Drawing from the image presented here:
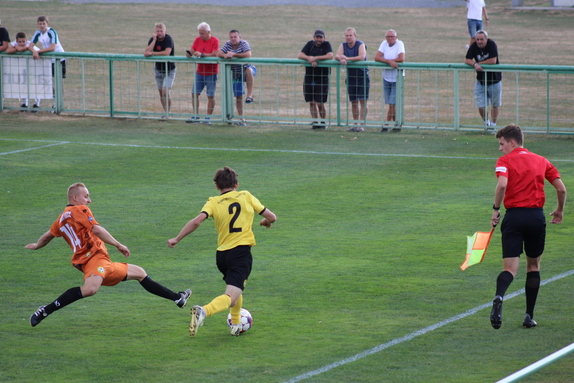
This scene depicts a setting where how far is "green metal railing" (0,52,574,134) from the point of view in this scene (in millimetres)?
18562

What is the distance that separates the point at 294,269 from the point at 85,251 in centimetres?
266

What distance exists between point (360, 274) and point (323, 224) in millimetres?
2331

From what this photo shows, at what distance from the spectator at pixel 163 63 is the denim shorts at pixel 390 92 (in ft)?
15.7

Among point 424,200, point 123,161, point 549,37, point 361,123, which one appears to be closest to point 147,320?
point 424,200

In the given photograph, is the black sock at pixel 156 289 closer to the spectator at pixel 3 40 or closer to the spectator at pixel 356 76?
the spectator at pixel 356 76

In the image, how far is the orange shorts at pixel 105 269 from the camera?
7934mm

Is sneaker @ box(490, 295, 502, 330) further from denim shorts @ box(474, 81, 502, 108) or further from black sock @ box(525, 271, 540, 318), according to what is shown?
denim shorts @ box(474, 81, 502, 108)

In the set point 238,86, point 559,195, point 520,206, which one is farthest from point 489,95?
point 520,206

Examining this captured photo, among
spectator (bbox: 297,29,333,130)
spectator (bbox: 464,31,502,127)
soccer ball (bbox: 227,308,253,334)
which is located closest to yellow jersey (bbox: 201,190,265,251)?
soccer ball (bbox: 227,308,253,334)

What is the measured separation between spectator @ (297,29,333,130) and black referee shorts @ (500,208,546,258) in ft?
38.4

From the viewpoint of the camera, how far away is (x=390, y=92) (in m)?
19.0

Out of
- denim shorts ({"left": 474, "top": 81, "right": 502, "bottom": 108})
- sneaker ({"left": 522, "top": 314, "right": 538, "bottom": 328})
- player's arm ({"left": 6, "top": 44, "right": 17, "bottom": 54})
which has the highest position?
player's arm ({"left": 6, "top": 44, "right": 17, "bottom": 54})

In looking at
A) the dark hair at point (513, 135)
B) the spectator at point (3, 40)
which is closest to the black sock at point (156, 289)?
the dark hair at point (513, 135)

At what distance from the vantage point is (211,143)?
59.0 feet
